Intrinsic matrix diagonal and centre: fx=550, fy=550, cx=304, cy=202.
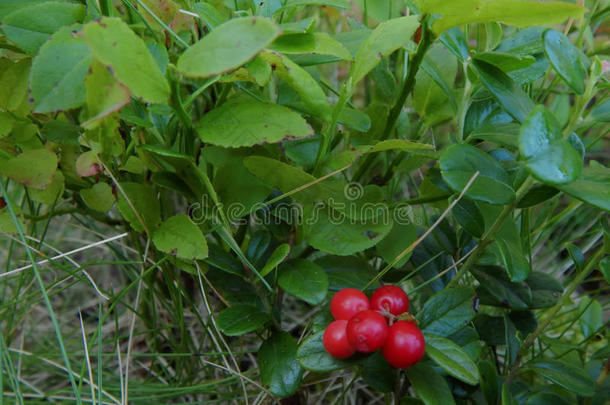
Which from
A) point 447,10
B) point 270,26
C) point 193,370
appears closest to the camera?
point 270,26

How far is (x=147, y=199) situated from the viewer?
894 millimetres

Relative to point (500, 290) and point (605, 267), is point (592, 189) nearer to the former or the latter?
point (605, 267)

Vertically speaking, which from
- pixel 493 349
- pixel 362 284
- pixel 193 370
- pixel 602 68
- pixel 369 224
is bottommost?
pixel 193 370

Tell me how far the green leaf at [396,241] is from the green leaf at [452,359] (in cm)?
18

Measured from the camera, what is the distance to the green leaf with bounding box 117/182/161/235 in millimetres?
859

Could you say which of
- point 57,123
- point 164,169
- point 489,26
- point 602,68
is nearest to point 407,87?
point 489,26

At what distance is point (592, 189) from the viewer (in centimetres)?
67

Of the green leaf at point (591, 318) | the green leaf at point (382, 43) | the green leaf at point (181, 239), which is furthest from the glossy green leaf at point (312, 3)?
the green leaf at point (591, 318)

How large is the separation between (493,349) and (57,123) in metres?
0.84

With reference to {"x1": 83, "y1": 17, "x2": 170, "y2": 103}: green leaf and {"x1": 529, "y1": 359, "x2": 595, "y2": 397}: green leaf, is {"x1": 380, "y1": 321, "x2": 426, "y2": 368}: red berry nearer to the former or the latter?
{"x1": 529, "y1": 359, "x2": 595, "y2": 397}: green leaf

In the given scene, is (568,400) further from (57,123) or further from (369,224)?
(57,123)

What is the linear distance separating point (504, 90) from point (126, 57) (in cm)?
48

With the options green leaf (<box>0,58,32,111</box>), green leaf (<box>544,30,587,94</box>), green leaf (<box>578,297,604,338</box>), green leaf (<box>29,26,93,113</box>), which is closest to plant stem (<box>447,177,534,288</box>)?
green leaf (<box>544,30,587,94</box>)

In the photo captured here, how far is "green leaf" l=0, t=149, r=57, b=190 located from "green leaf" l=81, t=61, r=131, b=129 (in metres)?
0.27
